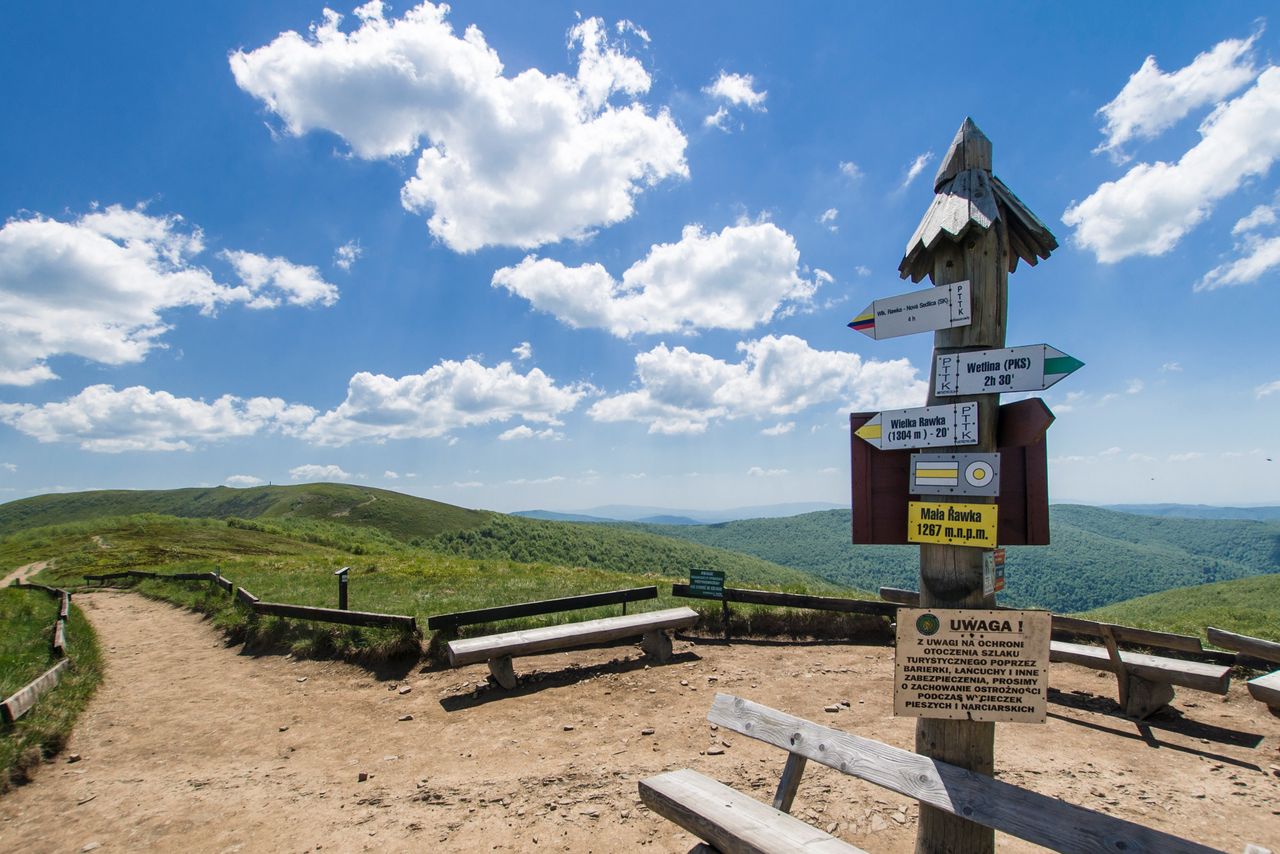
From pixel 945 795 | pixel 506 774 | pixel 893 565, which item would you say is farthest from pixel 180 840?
pixel 893 565

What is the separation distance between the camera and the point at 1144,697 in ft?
23.6

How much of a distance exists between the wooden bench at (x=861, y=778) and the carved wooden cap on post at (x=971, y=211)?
301 centimetres

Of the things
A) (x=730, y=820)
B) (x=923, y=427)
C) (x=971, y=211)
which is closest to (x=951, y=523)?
(x=923, y=427)

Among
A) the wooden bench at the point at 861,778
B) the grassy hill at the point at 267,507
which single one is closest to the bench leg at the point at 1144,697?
the wooden bench at the point at 861,778

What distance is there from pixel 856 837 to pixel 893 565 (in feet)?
558

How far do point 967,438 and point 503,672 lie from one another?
23.5 ft

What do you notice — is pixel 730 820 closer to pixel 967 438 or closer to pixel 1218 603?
pixel 967 438

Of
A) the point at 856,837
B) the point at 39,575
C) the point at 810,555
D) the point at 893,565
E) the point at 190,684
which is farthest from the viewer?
the point at 810,555

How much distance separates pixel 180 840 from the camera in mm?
4746

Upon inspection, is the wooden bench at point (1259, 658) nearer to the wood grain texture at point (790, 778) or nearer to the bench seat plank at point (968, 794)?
the bench seat plank at point (968, 794)

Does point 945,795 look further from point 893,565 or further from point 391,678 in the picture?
point 893,565

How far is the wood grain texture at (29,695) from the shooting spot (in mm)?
6551

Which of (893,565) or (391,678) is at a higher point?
(391,678)

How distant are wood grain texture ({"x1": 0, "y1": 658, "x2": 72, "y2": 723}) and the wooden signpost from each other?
9.12 metres
